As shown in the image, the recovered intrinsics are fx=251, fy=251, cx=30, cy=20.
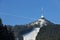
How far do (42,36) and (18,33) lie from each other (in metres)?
4.43

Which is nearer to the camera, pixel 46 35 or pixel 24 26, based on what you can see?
pixel 46 35

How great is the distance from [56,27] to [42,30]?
1469 mm

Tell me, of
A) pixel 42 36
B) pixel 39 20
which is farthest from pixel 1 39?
pixel 39 20

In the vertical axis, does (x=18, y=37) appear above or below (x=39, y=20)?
below

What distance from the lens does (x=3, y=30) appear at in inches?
737

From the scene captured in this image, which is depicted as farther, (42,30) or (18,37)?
(18,37)

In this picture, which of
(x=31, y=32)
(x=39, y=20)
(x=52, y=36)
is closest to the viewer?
(x=52, y=36)

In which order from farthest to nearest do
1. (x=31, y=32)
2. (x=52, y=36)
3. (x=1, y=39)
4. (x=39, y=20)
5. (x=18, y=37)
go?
(x=39, y=20) → (x=31, y=32) → (x=18, y=37) → (x=52, y=36) → (x=1, y=39)

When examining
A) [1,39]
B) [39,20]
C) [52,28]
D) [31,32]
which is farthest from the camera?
[39,20]

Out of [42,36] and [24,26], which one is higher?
[24,26]

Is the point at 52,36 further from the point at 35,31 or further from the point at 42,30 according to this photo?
the point at 35,31

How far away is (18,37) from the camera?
24.0 meters

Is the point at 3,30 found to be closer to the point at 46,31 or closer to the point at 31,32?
the point at 46,31

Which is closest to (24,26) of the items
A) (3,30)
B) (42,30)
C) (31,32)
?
(31,32)
